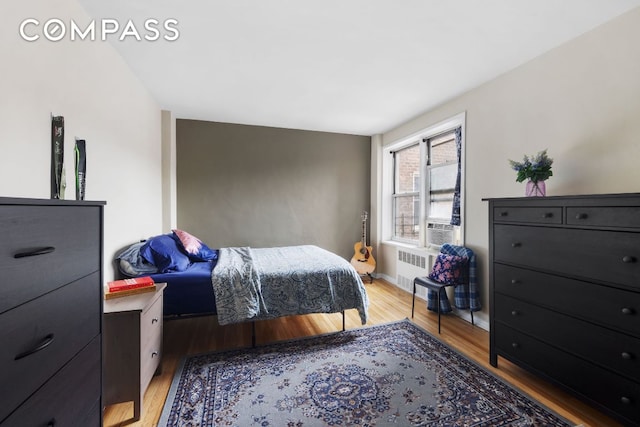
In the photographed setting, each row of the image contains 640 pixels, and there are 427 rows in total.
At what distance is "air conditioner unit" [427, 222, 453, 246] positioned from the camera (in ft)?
11.3

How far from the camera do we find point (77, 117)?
1764 mm

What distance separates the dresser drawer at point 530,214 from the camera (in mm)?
1722

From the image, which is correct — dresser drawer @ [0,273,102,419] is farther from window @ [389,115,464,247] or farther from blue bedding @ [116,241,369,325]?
window @ [389,115,464,247]

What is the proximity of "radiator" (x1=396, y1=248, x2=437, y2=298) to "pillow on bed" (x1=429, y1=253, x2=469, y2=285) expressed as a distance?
563 millimetres

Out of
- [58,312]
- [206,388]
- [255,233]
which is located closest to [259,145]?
[255,233]

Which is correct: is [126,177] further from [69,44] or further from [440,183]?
[440,183]

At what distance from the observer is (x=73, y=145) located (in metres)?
1.74

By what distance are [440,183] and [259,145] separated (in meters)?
2.65

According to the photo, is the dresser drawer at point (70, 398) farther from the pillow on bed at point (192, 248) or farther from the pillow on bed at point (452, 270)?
the pillow on bed at point (452, 270)

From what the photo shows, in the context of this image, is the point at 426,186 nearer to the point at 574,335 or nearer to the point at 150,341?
the point at 574,335

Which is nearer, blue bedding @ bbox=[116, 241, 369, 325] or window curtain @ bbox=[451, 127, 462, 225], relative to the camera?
blue bedding @ bbox=[116, 241, 369, 325]

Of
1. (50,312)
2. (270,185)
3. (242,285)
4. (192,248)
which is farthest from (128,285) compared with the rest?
(270,185)

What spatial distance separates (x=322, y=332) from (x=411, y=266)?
67.1 inches

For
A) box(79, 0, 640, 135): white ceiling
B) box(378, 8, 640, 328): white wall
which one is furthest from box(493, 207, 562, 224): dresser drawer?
box(79, 0, 640, 135): white ceiling
